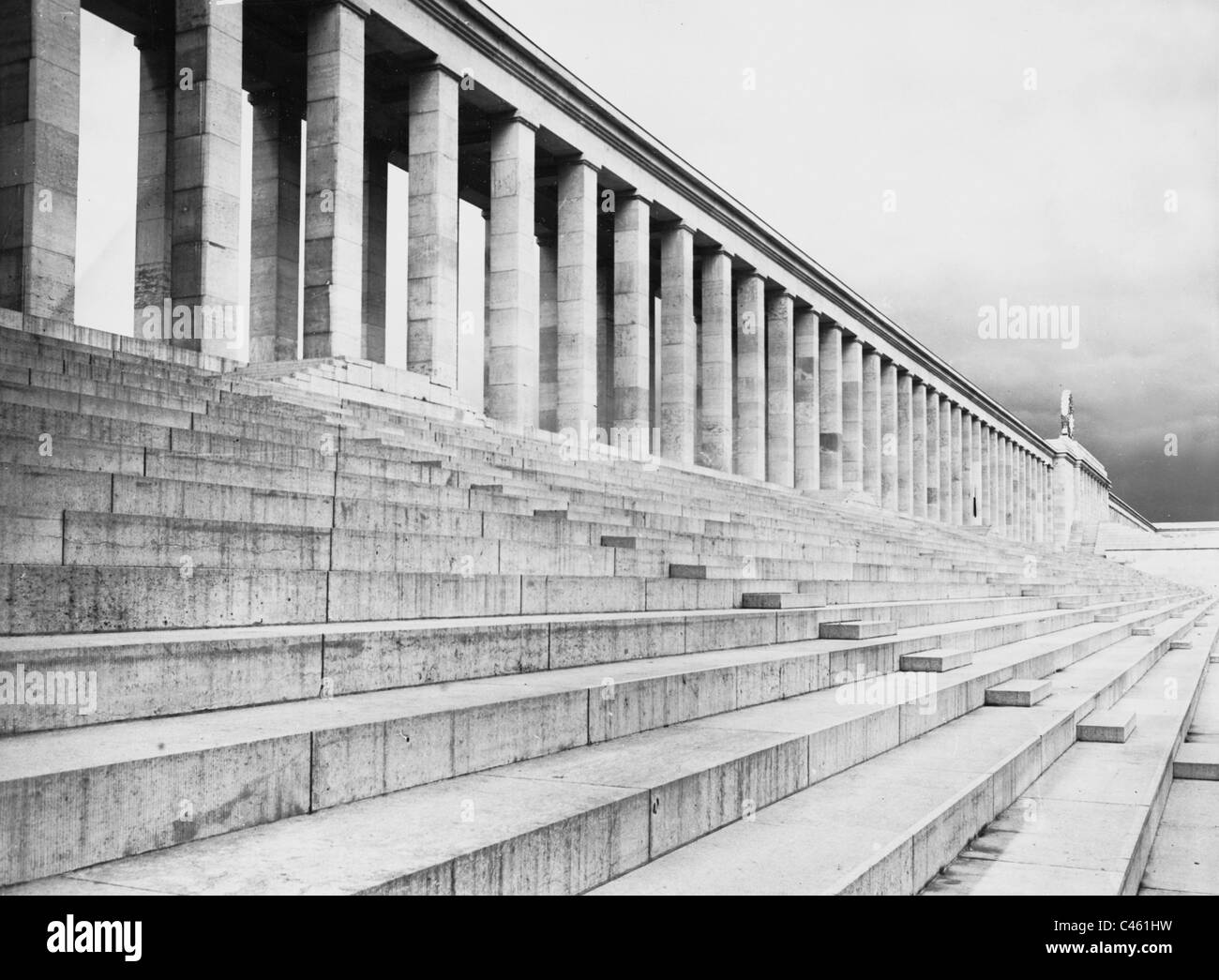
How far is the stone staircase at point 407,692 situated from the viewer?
3.69 meters

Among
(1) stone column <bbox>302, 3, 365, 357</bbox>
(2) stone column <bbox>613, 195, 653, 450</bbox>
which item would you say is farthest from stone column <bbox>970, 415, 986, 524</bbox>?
(1) stone column <bbox>302, 3, 365, 357</bbox>

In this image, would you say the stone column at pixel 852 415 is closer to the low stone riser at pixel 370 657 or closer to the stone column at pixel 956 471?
the stone column at pixel 956 471

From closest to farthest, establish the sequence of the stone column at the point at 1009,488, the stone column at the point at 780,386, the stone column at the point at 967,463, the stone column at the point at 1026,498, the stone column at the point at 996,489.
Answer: the stone column at the point at 780,386 → the stone column at the point at 967,463 → the stone column at the point at 996,489 → the stone column at the point at 1009,488 → the stone column at the point at 1026,498

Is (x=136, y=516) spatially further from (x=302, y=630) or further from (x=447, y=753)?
(x=447, y=753)

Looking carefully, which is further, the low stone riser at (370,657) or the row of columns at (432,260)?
the row of columns at (432,260)

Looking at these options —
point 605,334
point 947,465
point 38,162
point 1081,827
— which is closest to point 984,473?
point 947,465

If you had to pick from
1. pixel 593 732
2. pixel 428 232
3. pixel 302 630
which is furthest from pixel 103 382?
pixel 428 232

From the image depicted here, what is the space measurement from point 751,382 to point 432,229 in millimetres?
19154

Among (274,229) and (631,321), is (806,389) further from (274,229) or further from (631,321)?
(274,229)

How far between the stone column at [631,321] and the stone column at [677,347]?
150 cm

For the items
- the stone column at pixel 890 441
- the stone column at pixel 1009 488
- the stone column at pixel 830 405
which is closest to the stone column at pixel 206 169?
the stone column at pixel 830 405

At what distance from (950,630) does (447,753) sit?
29.9 feet
